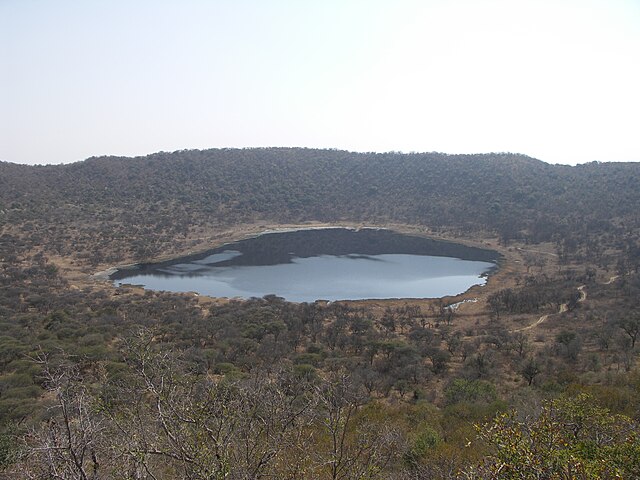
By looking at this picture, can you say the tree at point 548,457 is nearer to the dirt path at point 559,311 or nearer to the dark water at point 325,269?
the dirt path at point 559,311

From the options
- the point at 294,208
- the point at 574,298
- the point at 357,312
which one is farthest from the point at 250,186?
the point at 574,298

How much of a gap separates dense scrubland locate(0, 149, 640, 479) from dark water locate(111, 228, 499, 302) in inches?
174

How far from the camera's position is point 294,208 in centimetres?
10206

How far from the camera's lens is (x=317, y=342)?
30.4m

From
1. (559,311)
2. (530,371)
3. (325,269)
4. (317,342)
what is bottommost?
(317,342)

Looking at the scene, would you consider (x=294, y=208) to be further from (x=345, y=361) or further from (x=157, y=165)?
(x=345, y=361)

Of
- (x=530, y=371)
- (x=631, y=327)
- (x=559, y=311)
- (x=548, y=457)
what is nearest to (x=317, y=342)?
(x=530, y=371)

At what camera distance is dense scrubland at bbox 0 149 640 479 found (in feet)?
23.8

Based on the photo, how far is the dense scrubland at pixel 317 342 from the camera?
7262 millimetres

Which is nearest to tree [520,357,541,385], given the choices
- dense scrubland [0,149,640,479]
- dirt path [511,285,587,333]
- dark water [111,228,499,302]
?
dense scrubland [0,149,640,479]

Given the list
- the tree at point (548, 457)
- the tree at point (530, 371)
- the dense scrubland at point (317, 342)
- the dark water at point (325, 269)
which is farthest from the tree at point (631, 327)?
the tree at point (548, 457)

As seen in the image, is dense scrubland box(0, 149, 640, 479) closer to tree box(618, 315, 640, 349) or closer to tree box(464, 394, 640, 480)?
tree box(464, 394, 640, 480)

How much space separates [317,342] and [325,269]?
28806 millimetres

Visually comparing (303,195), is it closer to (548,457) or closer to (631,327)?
(631,327)
